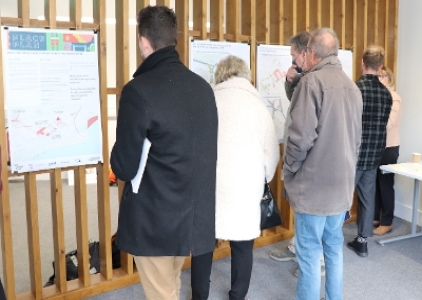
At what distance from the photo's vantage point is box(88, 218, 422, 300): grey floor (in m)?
2.95

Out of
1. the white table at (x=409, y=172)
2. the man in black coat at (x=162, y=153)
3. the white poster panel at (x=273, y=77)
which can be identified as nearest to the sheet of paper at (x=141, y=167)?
the man in black coat at (x=162, y=153)

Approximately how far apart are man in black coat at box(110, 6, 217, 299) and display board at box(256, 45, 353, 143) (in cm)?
174

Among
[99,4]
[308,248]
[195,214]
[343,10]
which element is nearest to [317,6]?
[343,10]

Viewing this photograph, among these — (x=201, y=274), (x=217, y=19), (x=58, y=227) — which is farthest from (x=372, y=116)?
(x=58, y=227)

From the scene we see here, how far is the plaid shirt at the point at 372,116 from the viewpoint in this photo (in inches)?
132

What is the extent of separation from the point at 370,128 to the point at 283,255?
1209 mm

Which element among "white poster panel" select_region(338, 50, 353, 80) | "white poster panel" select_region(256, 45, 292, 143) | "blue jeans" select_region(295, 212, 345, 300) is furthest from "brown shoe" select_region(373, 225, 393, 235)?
"blue jeans" select_region(295, 212, 345, 300)

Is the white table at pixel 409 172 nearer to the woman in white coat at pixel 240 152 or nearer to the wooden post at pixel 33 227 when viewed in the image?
the woman in white coat at pixel 240 152

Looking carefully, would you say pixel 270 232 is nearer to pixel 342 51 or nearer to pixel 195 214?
pixel 342 51

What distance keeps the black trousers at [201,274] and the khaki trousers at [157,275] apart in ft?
1.68

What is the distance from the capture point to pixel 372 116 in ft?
11.1

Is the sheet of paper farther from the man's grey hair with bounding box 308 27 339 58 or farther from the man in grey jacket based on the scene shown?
the man's grey hair with bounding box 308 27 339 58

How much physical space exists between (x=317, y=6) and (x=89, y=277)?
293 cm

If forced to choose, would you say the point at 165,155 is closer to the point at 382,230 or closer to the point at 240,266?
the point at 240,266
